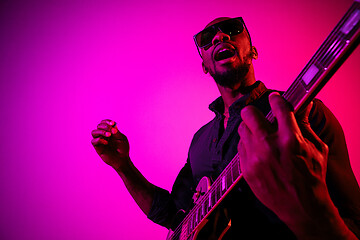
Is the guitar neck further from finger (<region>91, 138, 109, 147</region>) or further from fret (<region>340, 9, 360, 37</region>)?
finger (<region>91, 138, 109, 147</region>)

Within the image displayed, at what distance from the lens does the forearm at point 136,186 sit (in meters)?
1.37

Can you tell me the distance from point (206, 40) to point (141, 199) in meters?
1.14

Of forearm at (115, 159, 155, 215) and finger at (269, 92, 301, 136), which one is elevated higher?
finger at (269, 92, 301, 136)

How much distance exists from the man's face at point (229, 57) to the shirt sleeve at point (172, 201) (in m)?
0.67

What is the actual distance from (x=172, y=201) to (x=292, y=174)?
113 cm

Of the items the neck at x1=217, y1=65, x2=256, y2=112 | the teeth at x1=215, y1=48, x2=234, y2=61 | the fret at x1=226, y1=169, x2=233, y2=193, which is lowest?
the fret at x1=226, y1=169, x2=233, y2=193

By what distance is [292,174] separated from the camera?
17.6 inches

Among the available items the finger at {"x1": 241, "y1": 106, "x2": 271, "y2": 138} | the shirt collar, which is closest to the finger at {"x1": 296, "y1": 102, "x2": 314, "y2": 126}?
the finger at {"x1": 241, "y1": 106, "x2": 271, "y2": 138}

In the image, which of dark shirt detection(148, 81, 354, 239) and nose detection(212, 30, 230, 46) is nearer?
dark shirt detection(148, 81, 354, 239)

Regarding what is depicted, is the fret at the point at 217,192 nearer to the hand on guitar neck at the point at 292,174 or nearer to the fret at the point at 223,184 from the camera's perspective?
the fret at the point at 223,184

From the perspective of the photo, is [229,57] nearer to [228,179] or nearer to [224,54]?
[224,54]

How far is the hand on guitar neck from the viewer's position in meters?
0.45

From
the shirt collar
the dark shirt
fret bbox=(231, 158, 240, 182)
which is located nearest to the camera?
fret bbox=(231, 158, 240, 182)

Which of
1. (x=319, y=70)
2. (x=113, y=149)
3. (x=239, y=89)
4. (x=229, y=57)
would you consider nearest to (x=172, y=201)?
(x=113, y=149)
